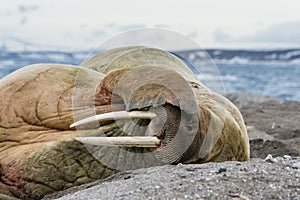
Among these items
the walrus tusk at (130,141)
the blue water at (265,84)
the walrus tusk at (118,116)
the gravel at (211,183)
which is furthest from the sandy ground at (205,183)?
the blue water at (265,84)

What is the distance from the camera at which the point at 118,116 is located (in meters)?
4.33

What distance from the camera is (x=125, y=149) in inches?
171

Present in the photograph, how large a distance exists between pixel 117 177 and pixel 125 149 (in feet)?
0.81

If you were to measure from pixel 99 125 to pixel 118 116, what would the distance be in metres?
0.23

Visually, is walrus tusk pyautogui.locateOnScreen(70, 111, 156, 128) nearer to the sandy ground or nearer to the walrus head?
the walrus head

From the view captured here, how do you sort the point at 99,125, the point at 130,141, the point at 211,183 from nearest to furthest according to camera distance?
the point at 211,183 → the point at 130,141 → the point at 99,125

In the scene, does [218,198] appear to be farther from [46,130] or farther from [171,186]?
[46,130]

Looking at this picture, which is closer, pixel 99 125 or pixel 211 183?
pixel 211 183

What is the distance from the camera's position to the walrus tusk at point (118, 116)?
13.5 feet

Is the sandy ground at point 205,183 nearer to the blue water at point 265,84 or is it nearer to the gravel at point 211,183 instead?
the gravel at point 211,183

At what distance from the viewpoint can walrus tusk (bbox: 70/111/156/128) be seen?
13.5 feet

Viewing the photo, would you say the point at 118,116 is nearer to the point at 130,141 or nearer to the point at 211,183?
the point at 130,141

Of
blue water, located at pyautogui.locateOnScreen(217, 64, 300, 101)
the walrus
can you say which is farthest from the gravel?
blue water, located at pyautogui.locateOnScreen(217, 64, 300, 101)

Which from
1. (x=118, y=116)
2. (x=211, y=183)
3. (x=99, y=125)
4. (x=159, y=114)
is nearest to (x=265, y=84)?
(x=99, y=125)
